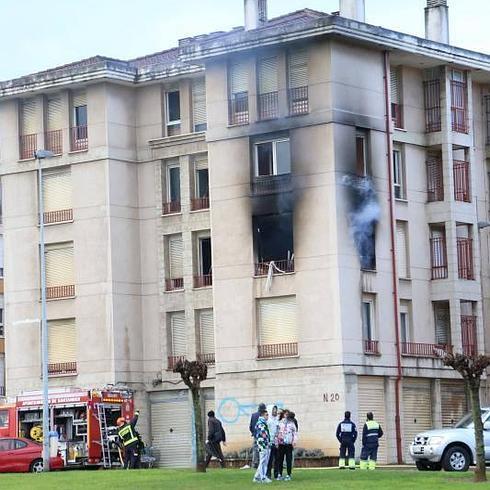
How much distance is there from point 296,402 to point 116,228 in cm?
1288

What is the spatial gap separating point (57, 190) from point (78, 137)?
2463 millimetres

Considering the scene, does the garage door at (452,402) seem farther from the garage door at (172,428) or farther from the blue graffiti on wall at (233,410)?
the garage door at (172,428)

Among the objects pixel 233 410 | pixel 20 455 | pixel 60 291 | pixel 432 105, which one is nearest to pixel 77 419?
pixel 20 455

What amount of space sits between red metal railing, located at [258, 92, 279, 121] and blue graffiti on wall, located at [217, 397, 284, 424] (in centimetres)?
1064

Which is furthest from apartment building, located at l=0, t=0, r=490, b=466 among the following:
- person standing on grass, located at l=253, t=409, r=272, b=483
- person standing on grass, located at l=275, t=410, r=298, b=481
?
person standing on grass, located at l=253, t=409, r=272, b=483

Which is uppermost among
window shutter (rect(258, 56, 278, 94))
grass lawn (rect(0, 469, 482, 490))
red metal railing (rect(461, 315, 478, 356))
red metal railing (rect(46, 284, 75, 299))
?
window shutter (rect(258, 56, 278, 94))

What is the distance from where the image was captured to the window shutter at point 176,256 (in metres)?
68.9

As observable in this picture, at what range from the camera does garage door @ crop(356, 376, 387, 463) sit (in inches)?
2345

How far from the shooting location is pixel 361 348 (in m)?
60.0

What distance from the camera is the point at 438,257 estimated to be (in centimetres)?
6450

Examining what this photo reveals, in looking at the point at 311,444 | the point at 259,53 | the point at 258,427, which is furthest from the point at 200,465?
the point at 259,53

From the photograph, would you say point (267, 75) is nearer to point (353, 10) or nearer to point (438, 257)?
point (353, 10)

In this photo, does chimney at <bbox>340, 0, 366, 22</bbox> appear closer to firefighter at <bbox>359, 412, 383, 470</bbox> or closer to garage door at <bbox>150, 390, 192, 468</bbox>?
garage door at <bbox>150, 390, 192, 468</bbox>

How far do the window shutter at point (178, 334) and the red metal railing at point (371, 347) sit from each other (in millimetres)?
10376
